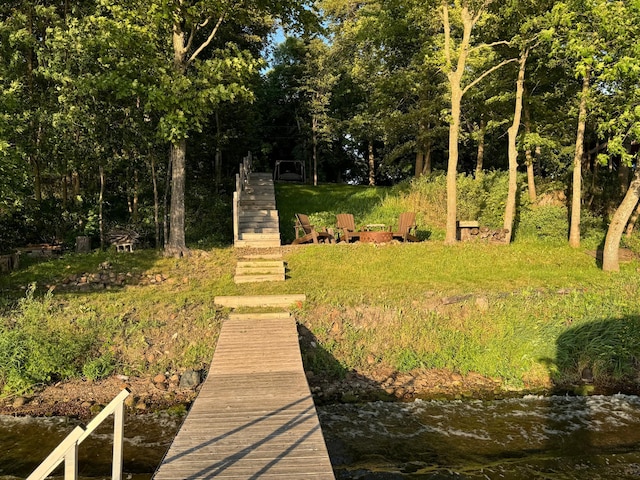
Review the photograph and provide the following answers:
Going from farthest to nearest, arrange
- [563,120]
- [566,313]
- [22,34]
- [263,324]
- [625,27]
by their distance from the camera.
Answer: [563,120], [22,34], [625,27], [566,313], [263,324]

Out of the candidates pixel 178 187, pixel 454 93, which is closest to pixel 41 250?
pixel 178 187

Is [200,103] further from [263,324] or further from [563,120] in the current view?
[563,120]

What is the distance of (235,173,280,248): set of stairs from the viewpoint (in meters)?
15.3

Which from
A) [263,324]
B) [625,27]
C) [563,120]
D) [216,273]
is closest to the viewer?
[263,324]

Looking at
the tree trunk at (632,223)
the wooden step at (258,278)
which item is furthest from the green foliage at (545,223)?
the wooden step at (258,278)

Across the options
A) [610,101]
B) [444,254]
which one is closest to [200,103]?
[444,254]

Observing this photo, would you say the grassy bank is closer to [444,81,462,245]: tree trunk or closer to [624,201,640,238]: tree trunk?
[444,81,462,245]: tree trunk

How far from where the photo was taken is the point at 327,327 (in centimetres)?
950

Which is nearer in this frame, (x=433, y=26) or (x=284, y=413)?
(x=284, y=413)

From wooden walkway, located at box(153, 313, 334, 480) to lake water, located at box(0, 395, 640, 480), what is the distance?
0.95 m

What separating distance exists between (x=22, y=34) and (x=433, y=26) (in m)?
16.1

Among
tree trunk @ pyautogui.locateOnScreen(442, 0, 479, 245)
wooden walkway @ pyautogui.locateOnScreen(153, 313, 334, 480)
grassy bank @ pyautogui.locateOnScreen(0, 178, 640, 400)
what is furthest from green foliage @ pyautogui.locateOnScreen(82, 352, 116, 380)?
tree trunk @ pyautogui.locateOnScreen(442, 0, 479, 245)

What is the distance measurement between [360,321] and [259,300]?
2295mm

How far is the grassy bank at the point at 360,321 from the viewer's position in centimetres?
860
